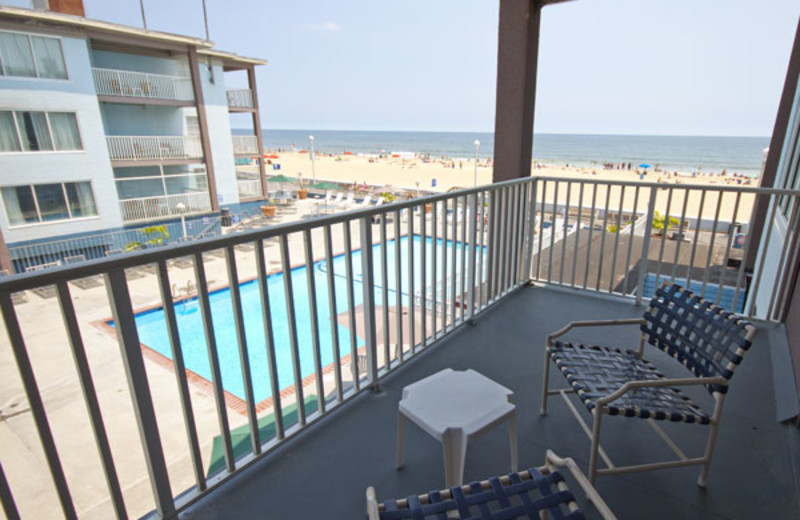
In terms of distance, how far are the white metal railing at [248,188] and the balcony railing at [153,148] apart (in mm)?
3241

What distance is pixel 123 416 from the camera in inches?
255

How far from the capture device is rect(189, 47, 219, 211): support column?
17.2 m

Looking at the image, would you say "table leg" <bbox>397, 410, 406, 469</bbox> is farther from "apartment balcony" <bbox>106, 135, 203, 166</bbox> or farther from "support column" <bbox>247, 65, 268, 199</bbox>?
"support column" <bbox>247, 65, 268, 199</bbox>

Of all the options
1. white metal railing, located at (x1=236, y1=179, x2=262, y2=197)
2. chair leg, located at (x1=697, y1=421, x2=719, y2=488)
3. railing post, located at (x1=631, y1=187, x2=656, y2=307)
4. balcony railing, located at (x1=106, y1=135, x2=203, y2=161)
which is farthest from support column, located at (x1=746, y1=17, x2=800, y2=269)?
white metal railing, located at (x1=236, y1=179, x2=262, y2=197)

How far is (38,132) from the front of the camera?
14.0 m

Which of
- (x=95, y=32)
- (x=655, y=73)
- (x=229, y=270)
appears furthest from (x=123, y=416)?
(x=655, y=73)

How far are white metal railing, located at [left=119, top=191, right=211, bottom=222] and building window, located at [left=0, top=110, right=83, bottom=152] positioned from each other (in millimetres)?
2642

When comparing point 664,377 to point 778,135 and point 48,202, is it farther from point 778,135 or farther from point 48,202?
point 48,202

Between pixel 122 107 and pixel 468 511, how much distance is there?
791 inches

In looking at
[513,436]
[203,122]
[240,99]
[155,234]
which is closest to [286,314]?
[513,436]

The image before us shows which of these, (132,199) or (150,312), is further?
(132,199)

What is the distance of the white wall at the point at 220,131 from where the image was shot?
18.4 m

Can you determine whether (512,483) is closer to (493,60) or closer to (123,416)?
(493,60)

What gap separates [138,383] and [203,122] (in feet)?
63.7
